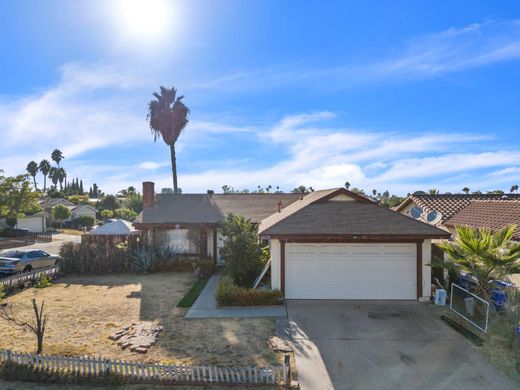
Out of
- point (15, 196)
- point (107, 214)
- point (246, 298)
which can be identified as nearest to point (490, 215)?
point (246, 298)

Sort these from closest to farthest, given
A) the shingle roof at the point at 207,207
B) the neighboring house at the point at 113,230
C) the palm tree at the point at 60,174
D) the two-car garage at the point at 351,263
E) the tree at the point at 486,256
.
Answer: the tree at the point at 486,256
the two-car garage at the point at 351,263
the shingle roof at the point at 207,207
the neighboring house at the point at 113,230
the palm tree at the point at 60,174

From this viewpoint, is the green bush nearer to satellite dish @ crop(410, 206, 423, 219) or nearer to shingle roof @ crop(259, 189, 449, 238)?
shingle roof @ crop(259, 189, 449, 238)

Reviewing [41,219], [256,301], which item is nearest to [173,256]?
[256,301]

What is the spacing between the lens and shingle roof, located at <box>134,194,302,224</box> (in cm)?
2180

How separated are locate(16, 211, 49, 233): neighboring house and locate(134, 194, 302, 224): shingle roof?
32.1 meters

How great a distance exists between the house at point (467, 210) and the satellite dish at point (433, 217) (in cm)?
26

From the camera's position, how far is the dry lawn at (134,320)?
918cm

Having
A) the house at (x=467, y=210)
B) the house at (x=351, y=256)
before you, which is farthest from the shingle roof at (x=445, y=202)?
the house at (x=351, y=256)

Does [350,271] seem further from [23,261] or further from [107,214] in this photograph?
[107,214]

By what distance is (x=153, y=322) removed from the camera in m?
11.6

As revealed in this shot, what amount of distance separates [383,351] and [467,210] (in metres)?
14.0

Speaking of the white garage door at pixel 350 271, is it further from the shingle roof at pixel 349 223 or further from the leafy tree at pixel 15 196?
the leafy tree at pixel 15 196

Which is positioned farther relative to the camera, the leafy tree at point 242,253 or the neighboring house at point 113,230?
the neighboring house at point 113,230

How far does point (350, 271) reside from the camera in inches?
542
